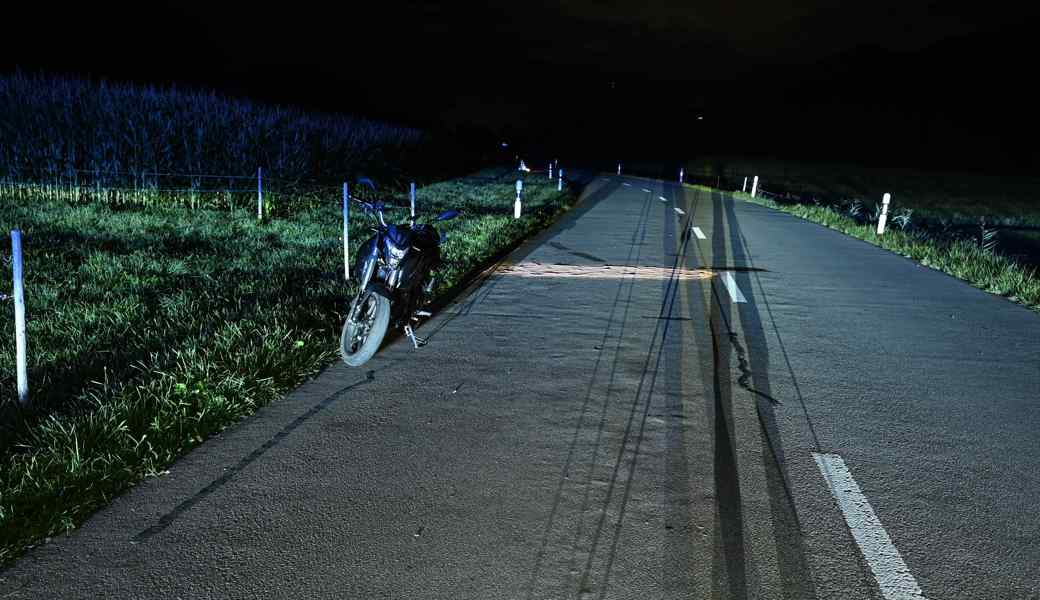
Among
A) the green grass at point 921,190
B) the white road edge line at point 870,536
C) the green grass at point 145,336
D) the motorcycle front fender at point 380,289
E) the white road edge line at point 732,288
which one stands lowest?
the green grass at point 145,336

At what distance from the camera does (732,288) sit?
10406 millimetres

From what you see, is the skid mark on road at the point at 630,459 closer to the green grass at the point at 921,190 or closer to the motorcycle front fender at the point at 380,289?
the motorcycle front fender at the point at 380,289

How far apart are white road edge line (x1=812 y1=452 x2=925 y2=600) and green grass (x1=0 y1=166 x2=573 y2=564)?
3671mm

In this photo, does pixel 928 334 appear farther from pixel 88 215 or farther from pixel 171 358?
pixel 88 215

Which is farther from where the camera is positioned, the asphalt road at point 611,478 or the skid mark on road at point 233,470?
the skid mark on road at point 233,470

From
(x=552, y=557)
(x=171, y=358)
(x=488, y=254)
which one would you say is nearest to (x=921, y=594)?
(x=552, y=557)

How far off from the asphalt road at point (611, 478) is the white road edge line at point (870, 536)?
1 cm

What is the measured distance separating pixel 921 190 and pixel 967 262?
42.4 m

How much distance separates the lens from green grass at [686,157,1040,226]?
3628 centimetres

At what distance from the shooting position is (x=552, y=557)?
3287 mm

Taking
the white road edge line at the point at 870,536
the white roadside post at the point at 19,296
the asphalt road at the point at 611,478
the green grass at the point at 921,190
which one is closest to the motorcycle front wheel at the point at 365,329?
the asphalt road at the point at 611,478

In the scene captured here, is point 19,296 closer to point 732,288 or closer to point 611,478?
point 611,478

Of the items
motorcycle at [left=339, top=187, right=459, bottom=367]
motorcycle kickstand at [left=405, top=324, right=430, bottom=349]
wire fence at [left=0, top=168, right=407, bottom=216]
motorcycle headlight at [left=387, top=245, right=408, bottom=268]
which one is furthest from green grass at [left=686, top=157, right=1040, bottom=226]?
motorcycle headlight at [left=387, top=245, right=408, bottom=268]

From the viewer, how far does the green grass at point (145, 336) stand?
158 inches
